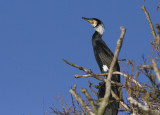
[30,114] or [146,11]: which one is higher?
[146,11]

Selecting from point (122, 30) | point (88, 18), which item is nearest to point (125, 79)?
point (122, 30)

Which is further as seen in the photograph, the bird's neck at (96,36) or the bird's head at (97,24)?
the bird's head at (97,24)

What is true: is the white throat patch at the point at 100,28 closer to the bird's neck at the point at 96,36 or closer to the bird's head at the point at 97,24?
the bird's head at the point at 97,24

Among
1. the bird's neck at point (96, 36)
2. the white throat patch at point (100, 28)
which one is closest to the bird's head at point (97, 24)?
the white throat patch at point (100, 28)

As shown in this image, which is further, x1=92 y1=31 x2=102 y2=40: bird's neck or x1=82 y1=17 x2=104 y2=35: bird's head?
x1=82 y1=17 x2=104 y2=35: bird's head

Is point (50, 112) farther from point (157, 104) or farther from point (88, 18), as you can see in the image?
point (88, 18)

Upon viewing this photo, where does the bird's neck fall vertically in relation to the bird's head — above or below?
below

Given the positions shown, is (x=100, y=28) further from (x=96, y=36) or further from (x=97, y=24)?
(x=96, y=36)

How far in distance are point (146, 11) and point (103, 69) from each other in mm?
2154

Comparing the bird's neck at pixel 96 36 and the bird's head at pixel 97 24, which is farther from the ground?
the bird's head at pixel 97 24

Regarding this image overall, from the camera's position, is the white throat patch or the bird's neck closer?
the bird's neck

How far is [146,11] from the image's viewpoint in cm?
412

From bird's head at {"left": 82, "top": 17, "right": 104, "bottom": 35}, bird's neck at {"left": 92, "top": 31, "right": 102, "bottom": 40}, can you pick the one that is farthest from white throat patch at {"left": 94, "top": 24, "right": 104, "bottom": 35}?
bird's neck at {"left": 92, "top": 31, "right": 102, "bottom": 40}

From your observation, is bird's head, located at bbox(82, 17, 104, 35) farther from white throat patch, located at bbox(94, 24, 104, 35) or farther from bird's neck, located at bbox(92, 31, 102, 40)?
bird's neck, located at bbox(92, 31, 102, 40)
